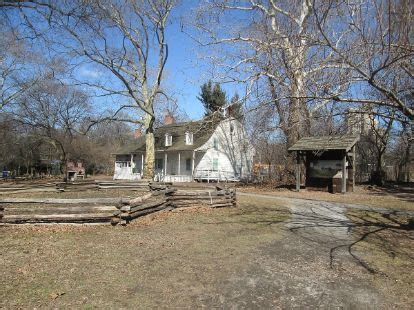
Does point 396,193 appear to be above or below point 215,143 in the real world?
below

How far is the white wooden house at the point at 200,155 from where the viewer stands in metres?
35.8

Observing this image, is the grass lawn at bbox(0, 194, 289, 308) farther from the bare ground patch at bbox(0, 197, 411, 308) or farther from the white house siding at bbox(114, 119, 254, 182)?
the white house siding at bbox(114, 119, 254, 182)

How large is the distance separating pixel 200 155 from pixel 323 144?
17.6 m

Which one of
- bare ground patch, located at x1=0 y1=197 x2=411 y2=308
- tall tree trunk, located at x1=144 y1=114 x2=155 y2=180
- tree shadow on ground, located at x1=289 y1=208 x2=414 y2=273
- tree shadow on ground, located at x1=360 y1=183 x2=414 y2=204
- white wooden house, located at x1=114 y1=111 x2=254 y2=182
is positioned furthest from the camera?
white wooden house, located at x1=114 y1=111 x2=254 y2=182

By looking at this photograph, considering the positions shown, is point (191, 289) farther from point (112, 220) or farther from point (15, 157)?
point (15, 157)

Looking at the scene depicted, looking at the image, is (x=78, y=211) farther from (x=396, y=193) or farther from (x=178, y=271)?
(x=396, y=193)

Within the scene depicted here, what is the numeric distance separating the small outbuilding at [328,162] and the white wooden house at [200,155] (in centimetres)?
1118

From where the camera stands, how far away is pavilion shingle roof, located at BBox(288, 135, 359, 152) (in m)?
21.1

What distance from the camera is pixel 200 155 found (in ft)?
122

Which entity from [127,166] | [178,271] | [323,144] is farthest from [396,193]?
[127,166]

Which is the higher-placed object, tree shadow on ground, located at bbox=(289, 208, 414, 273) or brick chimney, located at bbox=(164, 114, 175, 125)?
brick chimney, located at bbox=(164, 114, 175, 125)

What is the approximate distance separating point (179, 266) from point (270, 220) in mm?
5983

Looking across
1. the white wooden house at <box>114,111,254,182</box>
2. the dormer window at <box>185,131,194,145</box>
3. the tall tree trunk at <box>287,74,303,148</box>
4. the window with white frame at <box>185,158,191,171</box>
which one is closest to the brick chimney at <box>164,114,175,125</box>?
the white wooden house at <box>114,111,254,182</box>

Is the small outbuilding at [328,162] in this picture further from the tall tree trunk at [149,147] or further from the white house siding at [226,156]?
the white house siding at [226,156]
